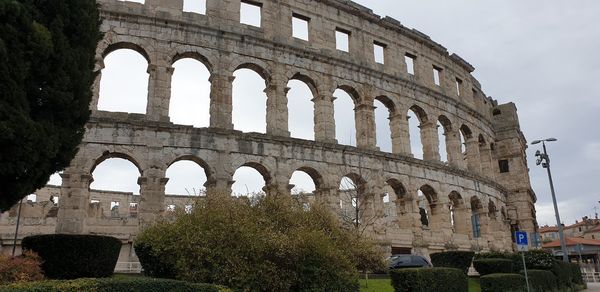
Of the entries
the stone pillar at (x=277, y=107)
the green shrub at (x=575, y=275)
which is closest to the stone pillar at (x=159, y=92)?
the stone pillar at (x=277, y=107)

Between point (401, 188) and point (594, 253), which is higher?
point (401, 188)

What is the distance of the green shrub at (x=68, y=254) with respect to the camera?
12.0 meters

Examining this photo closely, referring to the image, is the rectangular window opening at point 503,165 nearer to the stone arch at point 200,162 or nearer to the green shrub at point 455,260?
the green shrub at point 455,260

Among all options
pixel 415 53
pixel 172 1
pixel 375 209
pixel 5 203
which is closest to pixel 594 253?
pixel 415 53

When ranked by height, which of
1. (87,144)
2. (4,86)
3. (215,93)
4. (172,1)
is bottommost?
(4,86)

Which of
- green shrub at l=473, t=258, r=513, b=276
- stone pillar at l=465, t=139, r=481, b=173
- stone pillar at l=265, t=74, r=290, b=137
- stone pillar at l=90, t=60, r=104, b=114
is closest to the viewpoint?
green shrub at l=473, t=258, r=513, b=276

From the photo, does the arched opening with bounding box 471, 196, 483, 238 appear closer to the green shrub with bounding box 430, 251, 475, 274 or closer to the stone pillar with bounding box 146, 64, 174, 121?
the green shrub with bounding box 430, 251, 475, 274

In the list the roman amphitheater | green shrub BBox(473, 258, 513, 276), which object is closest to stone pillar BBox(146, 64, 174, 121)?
the roman amphitheater

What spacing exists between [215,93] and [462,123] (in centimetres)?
1720

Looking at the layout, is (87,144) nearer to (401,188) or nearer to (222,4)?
(222,4)

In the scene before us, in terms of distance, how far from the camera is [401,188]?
24.6 m

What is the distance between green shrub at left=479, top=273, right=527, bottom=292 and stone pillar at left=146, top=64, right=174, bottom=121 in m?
13.6

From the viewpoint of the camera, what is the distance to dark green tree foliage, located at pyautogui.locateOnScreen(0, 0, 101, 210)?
938 centimetres

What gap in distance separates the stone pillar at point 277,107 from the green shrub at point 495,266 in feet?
31.8
